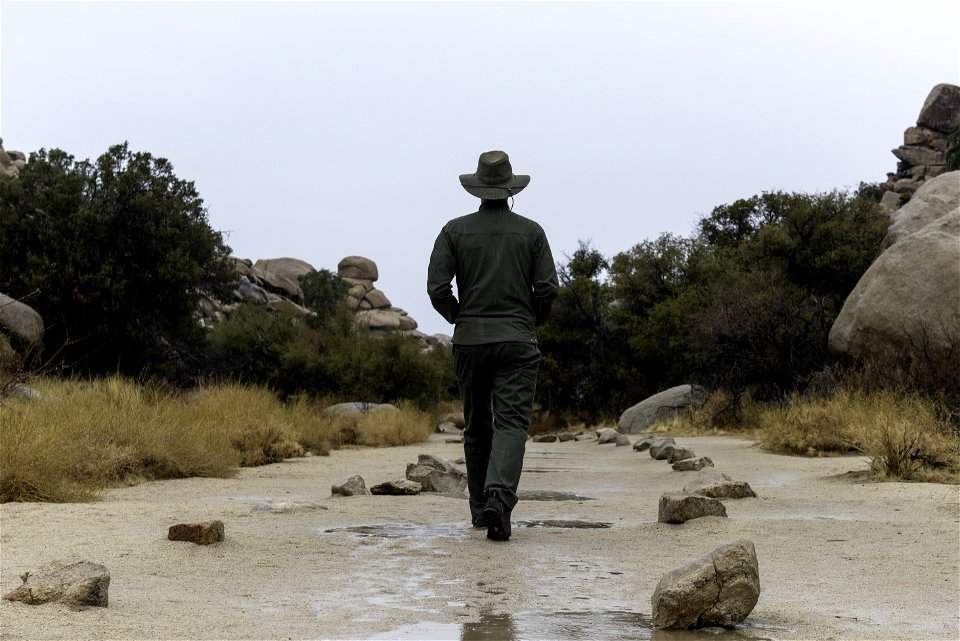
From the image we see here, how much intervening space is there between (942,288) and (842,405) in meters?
4.78

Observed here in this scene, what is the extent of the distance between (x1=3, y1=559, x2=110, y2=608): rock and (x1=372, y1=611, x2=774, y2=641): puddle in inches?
47.7

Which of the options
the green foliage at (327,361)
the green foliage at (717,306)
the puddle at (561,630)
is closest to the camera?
the puddle at (561,630)

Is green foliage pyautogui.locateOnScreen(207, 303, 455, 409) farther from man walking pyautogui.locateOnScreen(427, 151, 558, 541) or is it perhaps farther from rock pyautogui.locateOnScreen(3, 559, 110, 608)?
rock pyautogui.locateOnScreen(3, 559, 110, 608)

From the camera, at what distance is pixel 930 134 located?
6356 centimetres

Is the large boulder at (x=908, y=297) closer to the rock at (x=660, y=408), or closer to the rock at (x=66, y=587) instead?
the rock at (x=660, y=408)

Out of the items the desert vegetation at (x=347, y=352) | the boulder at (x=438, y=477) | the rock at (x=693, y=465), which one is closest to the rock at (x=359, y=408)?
the desert vegetation at (x=347, y=352)

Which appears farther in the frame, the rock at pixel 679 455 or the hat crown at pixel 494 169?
the rock at pixel 679 455

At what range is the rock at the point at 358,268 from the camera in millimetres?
79750

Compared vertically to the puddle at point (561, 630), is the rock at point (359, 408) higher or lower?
higher

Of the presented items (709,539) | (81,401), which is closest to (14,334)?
(81,401)

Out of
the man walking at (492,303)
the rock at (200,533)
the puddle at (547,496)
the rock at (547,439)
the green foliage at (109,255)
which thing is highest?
the green foliage at (109,255)

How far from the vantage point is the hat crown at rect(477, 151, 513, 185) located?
22.9 feet

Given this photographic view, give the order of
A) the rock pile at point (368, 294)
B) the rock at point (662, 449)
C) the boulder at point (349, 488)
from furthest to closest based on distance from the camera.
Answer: the rock pile at point (368, 294) < the rock at point (662, 449) < the boulder at point (349, 488)

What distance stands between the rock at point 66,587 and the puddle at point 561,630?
1211 millimetres
